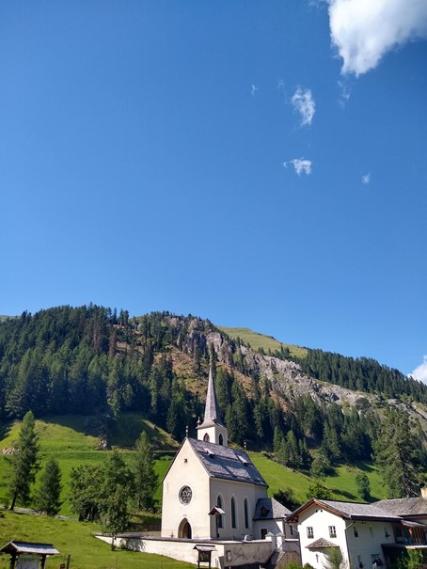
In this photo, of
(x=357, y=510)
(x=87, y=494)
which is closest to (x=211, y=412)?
(x=87, y=494)

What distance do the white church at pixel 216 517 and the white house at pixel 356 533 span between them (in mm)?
4736

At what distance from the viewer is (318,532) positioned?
41969 mm

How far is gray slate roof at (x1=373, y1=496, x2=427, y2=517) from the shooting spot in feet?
156

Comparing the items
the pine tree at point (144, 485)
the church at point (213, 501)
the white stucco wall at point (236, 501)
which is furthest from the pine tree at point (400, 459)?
the pine tree at point (144, 485)

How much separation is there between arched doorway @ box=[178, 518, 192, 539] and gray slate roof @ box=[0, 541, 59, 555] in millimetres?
28540

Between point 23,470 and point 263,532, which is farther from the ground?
point 23,470

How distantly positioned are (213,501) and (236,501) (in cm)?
585

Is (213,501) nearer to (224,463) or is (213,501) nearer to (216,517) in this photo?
(216,517)

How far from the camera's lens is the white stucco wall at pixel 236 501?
51969mm

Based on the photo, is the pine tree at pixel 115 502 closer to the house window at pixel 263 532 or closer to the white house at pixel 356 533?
the white house at pixel 356 533

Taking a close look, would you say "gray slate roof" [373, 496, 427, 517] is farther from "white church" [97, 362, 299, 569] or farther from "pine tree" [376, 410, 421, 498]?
"pine tree" [376, 410, 421, 498]

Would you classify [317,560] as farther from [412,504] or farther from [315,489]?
[315,489]

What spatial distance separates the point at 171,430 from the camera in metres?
132

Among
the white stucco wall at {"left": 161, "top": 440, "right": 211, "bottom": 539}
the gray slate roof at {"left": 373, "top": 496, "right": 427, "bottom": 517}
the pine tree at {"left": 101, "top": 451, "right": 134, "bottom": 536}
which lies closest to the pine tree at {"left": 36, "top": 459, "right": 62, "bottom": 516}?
the pine tree at {"left": 101, "top": 451, "right": 134, "bottom": 536}
